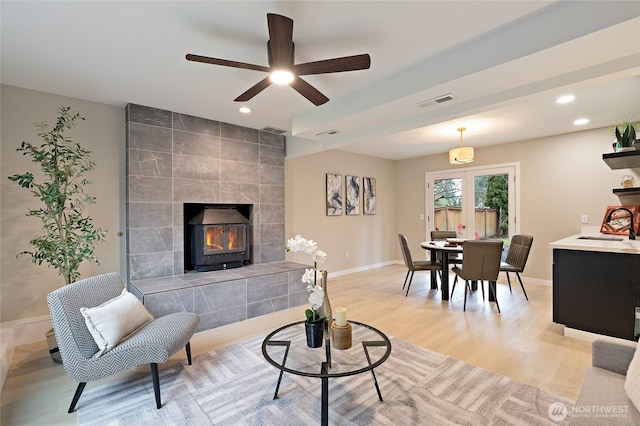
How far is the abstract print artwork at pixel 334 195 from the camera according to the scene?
574 cm

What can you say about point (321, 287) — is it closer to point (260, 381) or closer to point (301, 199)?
point (260, 381)

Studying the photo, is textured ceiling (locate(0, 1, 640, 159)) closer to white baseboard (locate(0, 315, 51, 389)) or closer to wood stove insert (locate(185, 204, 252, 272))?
wood stove insert (locate(185, 204, 252, 272))

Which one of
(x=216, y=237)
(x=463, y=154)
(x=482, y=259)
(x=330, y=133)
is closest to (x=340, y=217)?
(x=330, y=133)

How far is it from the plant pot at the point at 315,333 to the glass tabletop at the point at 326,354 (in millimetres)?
39

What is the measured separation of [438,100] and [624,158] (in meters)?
2.30

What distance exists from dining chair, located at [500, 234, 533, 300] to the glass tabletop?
287 cm

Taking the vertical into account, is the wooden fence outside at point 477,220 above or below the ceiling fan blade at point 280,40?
below

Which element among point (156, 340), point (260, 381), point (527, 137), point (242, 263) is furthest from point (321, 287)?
point (527, 137)

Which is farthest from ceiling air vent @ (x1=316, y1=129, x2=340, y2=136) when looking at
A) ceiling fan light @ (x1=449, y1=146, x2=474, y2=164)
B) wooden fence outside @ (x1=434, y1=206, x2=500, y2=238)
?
wooden fence outside @ (x1=434, y1=206, x2=500, y2=238)

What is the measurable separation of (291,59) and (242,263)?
3.03 metres

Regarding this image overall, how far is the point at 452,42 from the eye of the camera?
87.5 inches

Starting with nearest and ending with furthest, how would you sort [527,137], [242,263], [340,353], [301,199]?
[340,353], [242,263], [527,137], [301,199]

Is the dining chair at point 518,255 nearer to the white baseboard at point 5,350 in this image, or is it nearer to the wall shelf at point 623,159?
the wall shelf at point 623,159

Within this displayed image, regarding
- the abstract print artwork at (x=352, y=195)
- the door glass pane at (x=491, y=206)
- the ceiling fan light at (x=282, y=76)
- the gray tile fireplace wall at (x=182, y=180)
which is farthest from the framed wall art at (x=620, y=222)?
the gray tile fireplace wall at (x=182, y=180)
